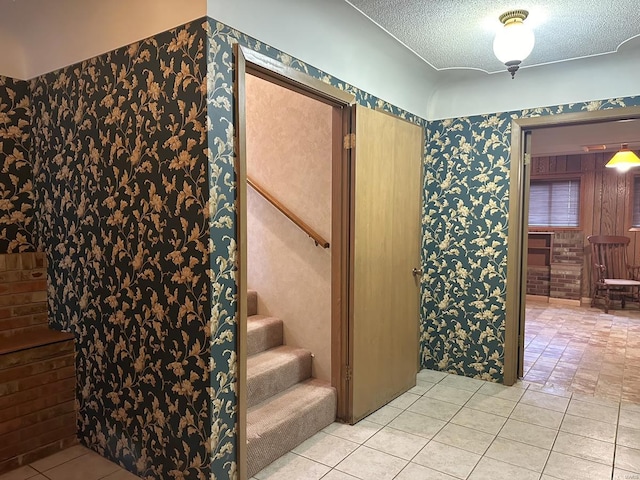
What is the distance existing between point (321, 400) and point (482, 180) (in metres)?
2.09

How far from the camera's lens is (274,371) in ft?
9.14

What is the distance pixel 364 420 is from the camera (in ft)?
9.48

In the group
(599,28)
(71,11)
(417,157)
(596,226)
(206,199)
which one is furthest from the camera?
(596,226)

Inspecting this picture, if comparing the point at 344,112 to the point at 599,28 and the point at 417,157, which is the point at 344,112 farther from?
the point at 599,28

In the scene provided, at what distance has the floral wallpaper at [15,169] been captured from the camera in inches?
101

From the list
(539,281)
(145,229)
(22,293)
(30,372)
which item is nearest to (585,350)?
(539,281)

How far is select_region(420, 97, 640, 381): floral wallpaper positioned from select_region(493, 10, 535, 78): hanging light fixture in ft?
3.68

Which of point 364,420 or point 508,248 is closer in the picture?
point 364,420

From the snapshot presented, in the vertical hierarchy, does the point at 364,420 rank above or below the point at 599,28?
below

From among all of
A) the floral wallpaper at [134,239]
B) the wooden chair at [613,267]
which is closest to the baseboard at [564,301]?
Answer: the wooden chair at [613,267]

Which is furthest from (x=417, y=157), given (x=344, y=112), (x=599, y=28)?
(x=599, y=28)

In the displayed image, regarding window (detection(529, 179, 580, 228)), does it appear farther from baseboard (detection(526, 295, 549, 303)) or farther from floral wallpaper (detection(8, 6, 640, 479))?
floral wallpaper (detection(8, 6, 640, 479))

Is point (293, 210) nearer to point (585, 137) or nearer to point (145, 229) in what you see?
point (145, 229)

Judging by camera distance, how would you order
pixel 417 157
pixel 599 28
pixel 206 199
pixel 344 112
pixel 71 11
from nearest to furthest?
pixel 206 199 → pixel 71 11 → pixel 599 28 → pixel 344 112 → pixel 417 157
